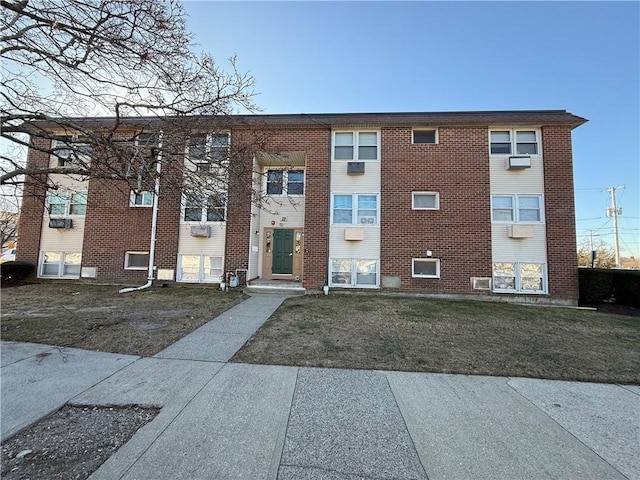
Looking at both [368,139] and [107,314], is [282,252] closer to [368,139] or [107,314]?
[368,139]

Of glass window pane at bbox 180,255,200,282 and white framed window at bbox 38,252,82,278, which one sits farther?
white framed window at bbox 38,252,82,278

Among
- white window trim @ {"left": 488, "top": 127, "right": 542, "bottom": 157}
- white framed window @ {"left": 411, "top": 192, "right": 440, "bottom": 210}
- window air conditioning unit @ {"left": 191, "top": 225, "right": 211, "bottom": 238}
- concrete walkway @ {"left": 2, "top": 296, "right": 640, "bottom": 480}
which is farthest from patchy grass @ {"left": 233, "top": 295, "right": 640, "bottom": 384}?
white window trim @ {"left": 488, "top": 127, "right": 542, "bottom": 157}

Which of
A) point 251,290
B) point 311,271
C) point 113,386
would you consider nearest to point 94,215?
point 251,290

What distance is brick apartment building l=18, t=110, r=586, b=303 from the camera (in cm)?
950

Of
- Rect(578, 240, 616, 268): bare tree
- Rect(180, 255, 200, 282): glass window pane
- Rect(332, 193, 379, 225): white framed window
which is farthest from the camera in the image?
Rect(578, 240, 616, 268): bare tree

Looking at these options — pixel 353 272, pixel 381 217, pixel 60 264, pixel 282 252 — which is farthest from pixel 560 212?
pixel 60 264

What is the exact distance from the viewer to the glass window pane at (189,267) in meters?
10.2

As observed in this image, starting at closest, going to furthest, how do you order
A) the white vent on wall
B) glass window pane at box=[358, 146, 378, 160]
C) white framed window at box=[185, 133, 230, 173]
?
white framed window at box=[185, 133, 230, 173], the white vent on wall, glass window pane at box=[358, 146, 378, 160]

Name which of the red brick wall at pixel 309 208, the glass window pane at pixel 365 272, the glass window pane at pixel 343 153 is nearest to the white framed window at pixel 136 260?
the red brick wall at pixel 309 208

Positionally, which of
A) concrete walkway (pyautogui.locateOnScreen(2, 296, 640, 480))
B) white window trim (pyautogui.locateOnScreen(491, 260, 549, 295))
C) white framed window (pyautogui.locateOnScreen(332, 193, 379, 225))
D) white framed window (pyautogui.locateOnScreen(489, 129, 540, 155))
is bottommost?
concrete walkway (pyautogui.locateOnScreen(2, 296, 640, 480))

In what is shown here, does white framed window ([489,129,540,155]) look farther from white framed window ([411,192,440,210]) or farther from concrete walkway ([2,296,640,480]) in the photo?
concrete walkway ([2,296,640,480])

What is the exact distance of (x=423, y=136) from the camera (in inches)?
404

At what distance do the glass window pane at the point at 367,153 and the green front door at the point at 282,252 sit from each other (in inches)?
152

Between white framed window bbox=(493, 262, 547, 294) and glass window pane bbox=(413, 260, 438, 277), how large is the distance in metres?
1.97
